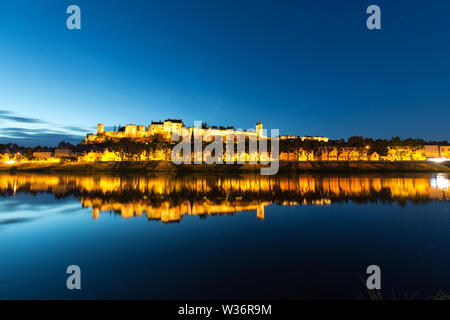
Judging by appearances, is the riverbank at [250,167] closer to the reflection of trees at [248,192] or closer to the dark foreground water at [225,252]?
the reflection of trees at [248,192]

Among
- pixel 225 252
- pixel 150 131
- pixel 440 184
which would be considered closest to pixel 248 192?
pixel 225 252

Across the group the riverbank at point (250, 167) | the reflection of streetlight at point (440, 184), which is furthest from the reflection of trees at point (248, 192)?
the riverbank at point (250, 167)

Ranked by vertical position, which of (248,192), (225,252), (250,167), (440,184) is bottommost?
(225,252)

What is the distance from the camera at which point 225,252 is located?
39.4 feet

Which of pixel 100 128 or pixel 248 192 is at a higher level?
pixel 100 128

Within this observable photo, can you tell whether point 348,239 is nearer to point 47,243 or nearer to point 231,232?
point 231,232

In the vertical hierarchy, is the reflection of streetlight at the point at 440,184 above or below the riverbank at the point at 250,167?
below

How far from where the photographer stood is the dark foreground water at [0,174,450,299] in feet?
27.4

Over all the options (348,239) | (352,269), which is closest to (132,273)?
(352,269)

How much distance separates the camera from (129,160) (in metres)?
111

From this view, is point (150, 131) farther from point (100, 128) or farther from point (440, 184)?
point (440, 184)

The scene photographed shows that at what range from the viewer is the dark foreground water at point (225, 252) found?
27.4ft
